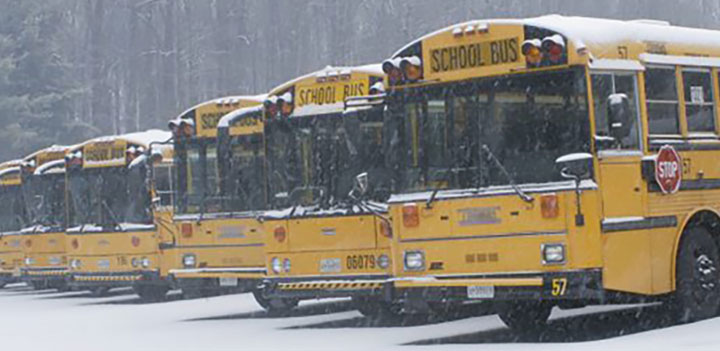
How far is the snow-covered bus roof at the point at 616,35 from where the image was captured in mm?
13648

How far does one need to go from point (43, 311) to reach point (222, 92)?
144ft

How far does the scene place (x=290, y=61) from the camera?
6562 centimetres

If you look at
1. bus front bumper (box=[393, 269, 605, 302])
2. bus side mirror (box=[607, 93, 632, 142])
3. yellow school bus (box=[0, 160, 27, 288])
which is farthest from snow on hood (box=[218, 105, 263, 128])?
yellow school bus (box=[0, 160, 27, 288])

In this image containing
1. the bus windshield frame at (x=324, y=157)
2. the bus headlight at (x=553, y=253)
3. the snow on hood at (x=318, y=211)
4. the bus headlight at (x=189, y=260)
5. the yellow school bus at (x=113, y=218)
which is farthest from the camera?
the yellow school bus at (x=113, y=218)

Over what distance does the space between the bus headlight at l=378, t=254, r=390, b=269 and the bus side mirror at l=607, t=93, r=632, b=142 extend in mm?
3859

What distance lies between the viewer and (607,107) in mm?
13305

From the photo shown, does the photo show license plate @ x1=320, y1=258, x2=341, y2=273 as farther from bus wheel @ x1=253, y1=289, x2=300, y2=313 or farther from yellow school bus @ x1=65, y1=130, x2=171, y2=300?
yellow school bus @ x1=65, y1=130, x2=171, y2=300

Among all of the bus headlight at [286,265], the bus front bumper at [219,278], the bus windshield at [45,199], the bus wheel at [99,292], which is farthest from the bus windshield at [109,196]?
the bus headlight at [286,265]

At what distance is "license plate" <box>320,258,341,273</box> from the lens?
16938mm

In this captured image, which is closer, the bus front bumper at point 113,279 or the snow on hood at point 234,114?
the snow on hood at point 234,114

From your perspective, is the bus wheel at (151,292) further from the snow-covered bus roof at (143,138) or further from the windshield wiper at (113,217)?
the snow-covered bus roof at (143,138)

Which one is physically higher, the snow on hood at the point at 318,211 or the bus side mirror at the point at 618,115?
the bus side mirror at the point at 618,115

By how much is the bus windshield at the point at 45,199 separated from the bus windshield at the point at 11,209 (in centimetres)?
137

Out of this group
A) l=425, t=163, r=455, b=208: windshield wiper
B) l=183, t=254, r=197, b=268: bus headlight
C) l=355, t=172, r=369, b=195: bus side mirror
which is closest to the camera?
l=425, t=163, r=455, b=208: windshield wiper
